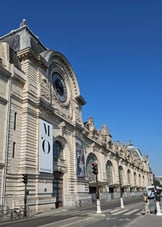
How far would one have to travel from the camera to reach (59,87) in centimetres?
3547

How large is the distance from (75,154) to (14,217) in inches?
655

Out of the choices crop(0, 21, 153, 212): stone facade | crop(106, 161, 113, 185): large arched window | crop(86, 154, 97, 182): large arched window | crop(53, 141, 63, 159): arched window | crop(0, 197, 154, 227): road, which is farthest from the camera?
crop(106, 161, 113, 185): large arched window

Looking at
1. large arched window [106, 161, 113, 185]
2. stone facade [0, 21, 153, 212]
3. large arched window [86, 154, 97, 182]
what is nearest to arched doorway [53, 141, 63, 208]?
stone facade [0, 21, 153, 212]

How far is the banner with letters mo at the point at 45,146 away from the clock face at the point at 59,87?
23.3ft

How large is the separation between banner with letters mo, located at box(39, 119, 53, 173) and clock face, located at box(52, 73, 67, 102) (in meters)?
7.09

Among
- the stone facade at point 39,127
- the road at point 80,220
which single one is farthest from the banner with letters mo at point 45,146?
the road at point 80,220

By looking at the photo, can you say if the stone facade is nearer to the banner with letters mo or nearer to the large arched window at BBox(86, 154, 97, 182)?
the banner with letters mo

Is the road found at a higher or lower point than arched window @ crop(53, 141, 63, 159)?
lower

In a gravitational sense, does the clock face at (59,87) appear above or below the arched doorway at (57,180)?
above

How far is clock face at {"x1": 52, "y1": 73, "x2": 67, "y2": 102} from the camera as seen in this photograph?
3422cm

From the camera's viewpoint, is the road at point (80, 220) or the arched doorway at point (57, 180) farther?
the arched doorway at point (57, 180)

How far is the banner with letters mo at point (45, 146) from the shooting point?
2573 centimetres

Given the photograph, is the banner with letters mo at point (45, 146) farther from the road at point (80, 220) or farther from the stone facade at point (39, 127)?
the road at point (80, 220)

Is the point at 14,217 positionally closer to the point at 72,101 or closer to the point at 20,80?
the point at 20,80
